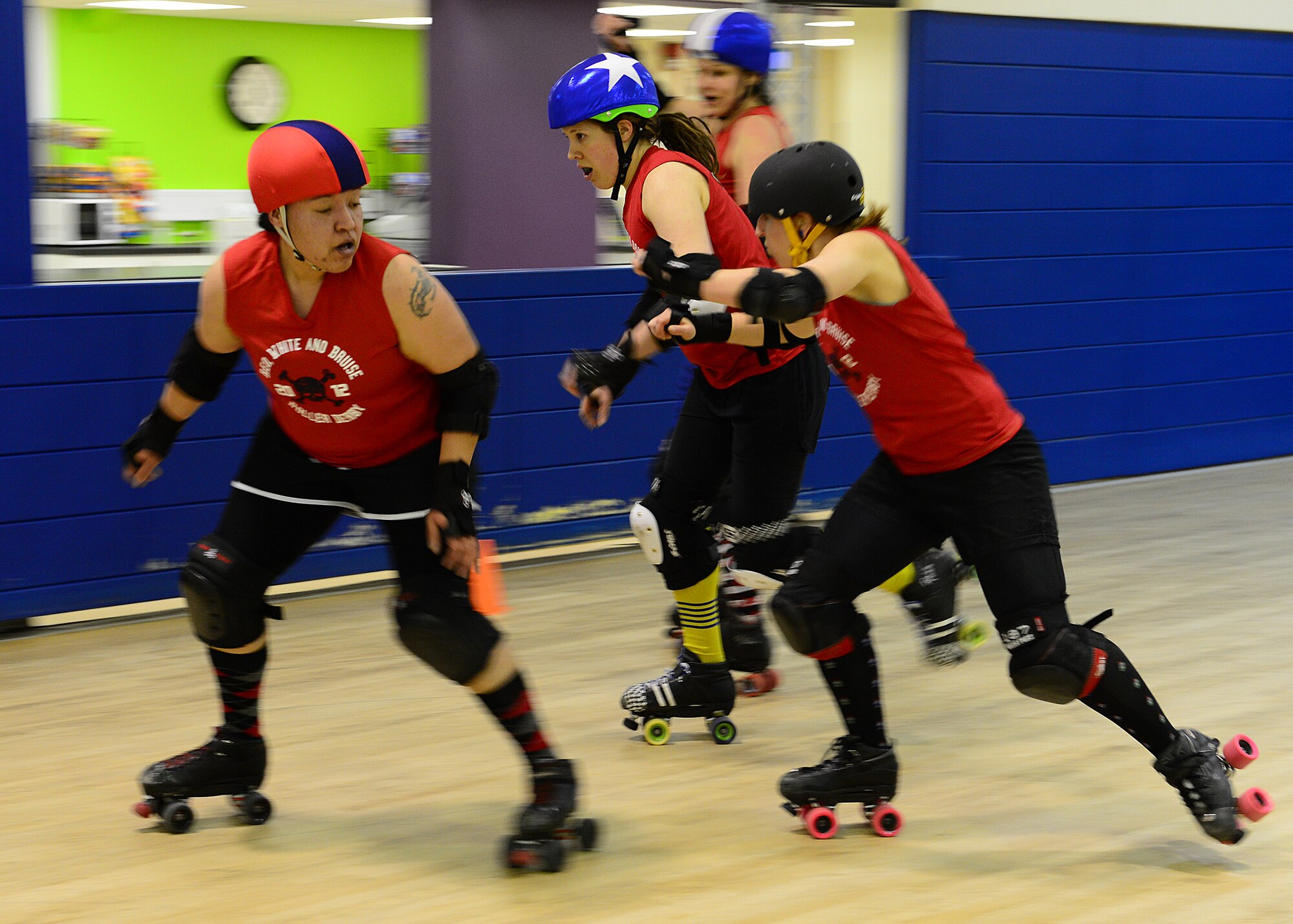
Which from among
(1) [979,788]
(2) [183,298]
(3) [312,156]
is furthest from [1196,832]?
(2) [183,298]

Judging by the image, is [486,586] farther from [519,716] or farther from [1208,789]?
[1208,789]

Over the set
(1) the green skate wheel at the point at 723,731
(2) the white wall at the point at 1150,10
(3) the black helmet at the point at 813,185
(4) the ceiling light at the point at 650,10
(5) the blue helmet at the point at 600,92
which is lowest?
(1) the green skate wheel at the point at 723,731

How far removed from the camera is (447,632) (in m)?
2.40

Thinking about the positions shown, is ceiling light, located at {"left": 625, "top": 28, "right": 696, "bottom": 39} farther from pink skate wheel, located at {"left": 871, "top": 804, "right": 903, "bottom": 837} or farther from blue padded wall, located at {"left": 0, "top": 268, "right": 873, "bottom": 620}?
pink skate wheel, located at {"left": 871, "top": 804, "right": 903, "bottom": 837}

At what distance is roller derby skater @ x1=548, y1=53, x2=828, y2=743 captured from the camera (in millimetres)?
2854

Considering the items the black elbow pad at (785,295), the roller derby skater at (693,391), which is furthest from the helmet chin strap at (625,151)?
the black elbow pad at (785,295)

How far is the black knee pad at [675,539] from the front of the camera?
3.19 metres

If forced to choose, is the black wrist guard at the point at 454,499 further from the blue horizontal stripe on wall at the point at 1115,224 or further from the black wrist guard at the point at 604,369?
the blue horizontal stripe on wall at the point at 1115,224

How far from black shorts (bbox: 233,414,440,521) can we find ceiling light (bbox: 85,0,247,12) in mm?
2717

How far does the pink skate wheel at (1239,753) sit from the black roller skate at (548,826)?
1166 mm

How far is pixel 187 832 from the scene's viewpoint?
264 cm

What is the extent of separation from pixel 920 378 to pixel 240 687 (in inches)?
53.3

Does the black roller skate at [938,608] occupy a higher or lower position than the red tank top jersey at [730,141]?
lower

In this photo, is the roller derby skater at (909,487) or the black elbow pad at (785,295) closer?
the black elbow pad at (785,295)
